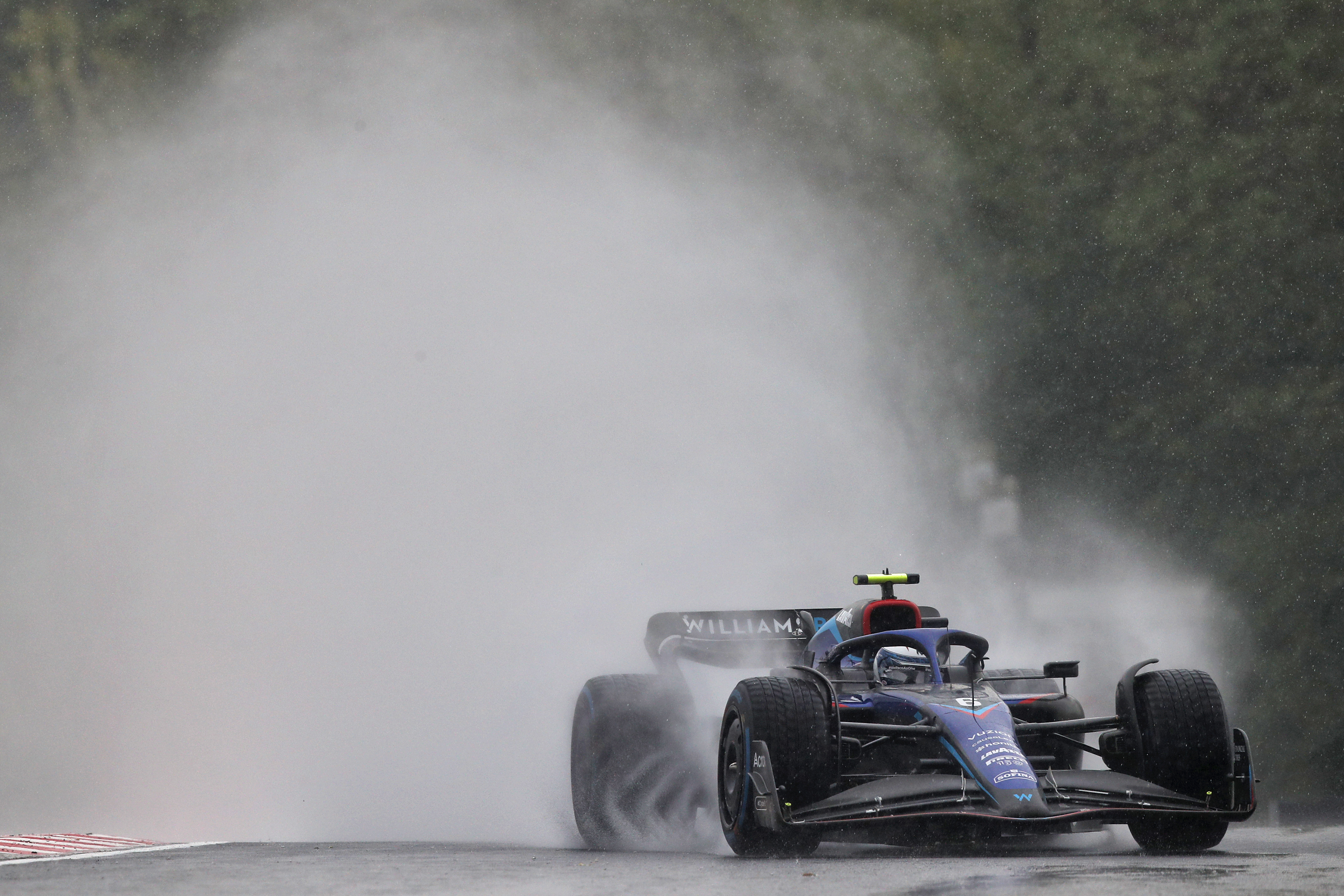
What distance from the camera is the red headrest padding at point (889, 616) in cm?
1028

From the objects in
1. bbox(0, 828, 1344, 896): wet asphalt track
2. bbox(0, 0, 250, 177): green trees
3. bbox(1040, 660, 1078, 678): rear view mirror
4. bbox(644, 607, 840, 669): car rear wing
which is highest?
bbox(0, 0, 250, 177): green trees

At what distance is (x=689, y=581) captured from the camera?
1770 cm

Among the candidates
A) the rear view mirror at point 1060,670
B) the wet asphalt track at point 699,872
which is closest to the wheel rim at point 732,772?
the wet asphalt track at point 699,872

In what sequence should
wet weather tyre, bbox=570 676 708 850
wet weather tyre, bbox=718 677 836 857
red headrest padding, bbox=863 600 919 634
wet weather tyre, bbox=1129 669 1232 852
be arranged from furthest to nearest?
1. wet weather tyre, bbox=570 676 708 850
2. red headrest padding, bbox=863 600 919 634
3. wet weather tyre, bbox=1129 669 1232 852
4. wet weather tyre, bbox=718 677 836 857

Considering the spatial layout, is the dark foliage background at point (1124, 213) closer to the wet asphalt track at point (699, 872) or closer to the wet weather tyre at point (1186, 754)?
the wet asphalt track at point (699, 872)

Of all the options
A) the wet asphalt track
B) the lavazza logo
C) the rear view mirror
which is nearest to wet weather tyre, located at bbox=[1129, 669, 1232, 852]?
the wet asphalt track

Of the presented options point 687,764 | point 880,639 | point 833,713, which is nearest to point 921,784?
point 833,713

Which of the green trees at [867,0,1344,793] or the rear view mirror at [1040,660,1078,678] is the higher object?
the green trees at [867,0,1344,793]

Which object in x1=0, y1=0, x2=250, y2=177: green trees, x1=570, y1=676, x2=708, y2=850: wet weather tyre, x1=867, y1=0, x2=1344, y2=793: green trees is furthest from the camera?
x1=0, y1=0, x2=250, y2=177: green trees

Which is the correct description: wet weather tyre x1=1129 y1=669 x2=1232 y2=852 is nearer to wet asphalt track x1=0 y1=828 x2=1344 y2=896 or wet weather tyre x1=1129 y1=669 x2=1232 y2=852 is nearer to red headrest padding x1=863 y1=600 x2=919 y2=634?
wet asphalt track x1=0 y1=828 x2=1344 y2=896

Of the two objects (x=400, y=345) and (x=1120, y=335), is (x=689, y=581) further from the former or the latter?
(x=1120, y=335)

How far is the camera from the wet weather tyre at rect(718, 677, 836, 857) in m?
8.16

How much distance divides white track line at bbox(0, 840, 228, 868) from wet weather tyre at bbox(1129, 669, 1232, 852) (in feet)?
18.5

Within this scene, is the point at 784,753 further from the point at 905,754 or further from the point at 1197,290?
the point at 1197,290
